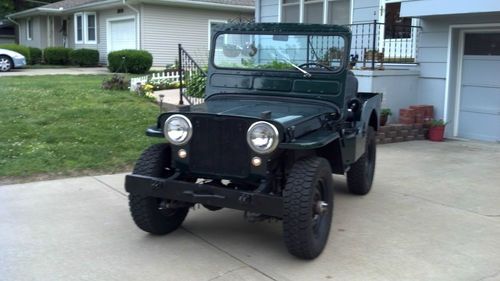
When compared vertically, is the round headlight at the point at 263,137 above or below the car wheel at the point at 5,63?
below

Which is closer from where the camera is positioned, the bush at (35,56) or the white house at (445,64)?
the white house at (445,64)

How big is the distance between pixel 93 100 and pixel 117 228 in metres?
7.05

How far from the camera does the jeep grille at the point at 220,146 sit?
4.16 meters

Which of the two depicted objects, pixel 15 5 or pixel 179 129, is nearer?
pixel 179 129

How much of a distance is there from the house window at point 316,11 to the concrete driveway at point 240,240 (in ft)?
23.8

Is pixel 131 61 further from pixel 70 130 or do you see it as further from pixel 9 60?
pixel 70 130

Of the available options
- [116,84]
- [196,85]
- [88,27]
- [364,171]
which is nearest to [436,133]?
[364,171]

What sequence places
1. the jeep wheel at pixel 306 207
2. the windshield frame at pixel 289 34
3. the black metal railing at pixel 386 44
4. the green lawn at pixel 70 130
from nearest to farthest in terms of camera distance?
1. the jeep wheel at pixel 306 207
2. the windshield frame at pixel 289 34
3. the green lawn at pixel 70 130
4. the black metal railing at pixel 386 44

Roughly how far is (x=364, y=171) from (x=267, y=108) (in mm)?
1877

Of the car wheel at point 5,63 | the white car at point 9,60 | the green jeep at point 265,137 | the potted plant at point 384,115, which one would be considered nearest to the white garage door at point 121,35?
the white car at point 9,60

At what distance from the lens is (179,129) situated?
4.29 metres

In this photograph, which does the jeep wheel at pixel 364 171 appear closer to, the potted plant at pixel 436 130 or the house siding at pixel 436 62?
the potted plant at pixel 436 130

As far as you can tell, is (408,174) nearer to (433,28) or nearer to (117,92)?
(433,28)

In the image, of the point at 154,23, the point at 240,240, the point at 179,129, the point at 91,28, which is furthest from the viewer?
the point at 91,28
